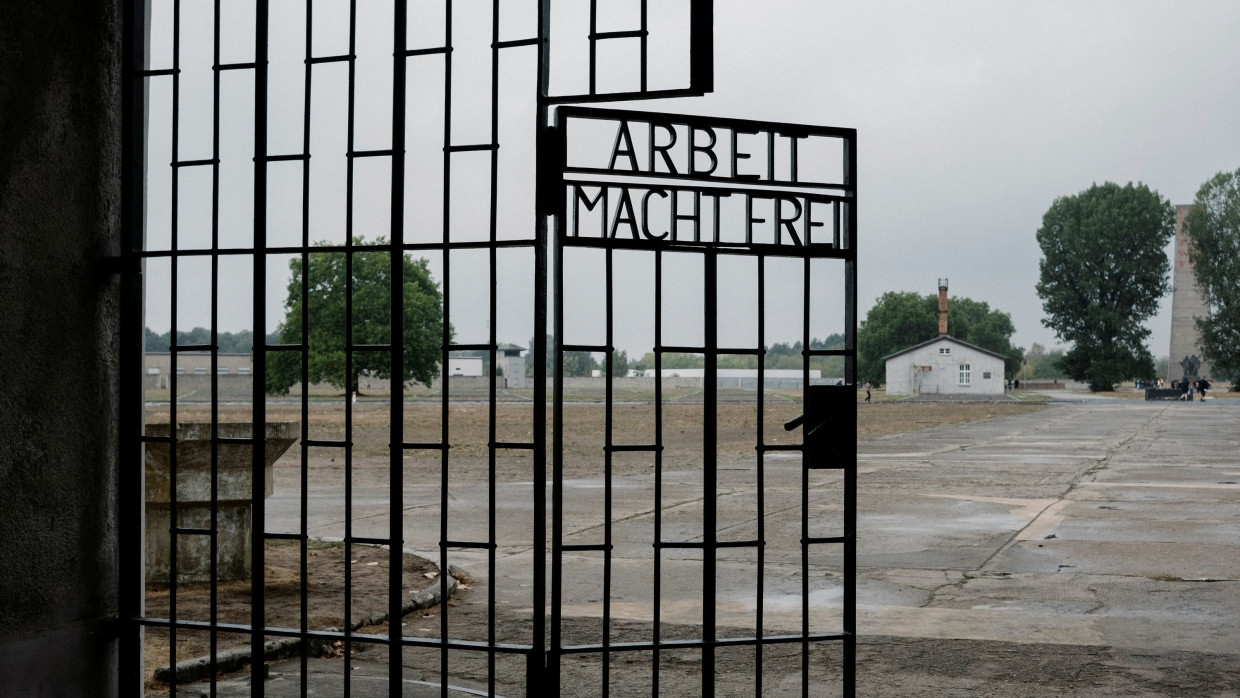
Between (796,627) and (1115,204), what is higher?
(1115,204)

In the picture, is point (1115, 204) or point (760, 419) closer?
point (760, 419)

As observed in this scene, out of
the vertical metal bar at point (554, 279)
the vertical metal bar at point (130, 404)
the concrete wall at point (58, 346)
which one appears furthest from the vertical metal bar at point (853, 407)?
the concrete wall at point (58, 346)

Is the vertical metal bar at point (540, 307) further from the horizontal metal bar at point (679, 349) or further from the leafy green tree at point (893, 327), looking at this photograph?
the leafy green tree at point (893, 327)

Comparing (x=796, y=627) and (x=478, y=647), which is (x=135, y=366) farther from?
(x=796, y=627)

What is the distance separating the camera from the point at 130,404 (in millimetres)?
5629

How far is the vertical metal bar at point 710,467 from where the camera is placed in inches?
208

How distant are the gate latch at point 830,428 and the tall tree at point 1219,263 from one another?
82.9 m

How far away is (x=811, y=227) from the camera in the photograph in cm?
563

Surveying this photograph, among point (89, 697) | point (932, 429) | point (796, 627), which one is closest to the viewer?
point (89, 697)

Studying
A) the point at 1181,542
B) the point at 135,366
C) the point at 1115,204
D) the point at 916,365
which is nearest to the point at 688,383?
the point at 916,365

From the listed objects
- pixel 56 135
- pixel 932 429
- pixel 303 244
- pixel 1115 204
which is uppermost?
pixel 1115 204

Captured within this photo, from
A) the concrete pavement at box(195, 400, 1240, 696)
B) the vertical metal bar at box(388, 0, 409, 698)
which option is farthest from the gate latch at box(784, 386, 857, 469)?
the vertical metal bar at box(388, 0, 409, 698)

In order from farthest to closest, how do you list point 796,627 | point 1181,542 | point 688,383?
1. point 688,383
2. point 1181,542
3. point 796,627

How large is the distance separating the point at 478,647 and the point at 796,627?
3.36 meters
